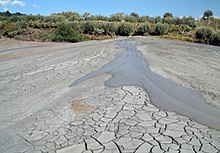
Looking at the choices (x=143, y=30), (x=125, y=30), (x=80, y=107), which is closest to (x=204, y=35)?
(x=143, y=30)

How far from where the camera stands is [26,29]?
39469 millimetres

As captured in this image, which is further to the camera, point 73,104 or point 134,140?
point 73,104

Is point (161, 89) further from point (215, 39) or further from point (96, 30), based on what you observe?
point (96, 30)

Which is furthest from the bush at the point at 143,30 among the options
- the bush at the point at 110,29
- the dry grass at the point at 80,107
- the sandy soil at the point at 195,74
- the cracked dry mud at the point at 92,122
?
the dry grass at the point at 80,107

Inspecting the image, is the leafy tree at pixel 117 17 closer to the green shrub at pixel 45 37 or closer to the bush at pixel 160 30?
the bush at pixel 160 30

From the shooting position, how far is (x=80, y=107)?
7742 mm

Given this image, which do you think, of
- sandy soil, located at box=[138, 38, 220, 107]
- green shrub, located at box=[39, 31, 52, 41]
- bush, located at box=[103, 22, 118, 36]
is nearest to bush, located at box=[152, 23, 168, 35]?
bush, located at box=[103, 22, 118, 36]

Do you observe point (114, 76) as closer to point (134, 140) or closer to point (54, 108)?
point (54, 108)

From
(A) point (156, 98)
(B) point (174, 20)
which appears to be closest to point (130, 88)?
(A) point (156, 98)

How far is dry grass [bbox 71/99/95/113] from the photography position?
7.46m

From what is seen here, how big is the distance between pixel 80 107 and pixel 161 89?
2.86 m

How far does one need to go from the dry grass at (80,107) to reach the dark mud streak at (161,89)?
1.67 metres

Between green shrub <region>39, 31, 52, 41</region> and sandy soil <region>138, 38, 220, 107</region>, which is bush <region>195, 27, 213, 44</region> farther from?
sandy soil <region>138, 38, 220, 107</region>

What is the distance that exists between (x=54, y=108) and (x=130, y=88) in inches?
98.5
